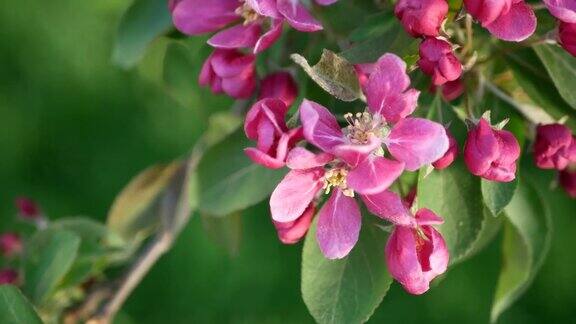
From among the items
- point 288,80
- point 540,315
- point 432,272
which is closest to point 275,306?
point 540,315

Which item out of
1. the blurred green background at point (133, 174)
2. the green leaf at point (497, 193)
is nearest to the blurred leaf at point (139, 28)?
the green leaf at point (497, 193)

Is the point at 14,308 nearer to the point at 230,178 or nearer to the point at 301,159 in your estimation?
the point at 230,178

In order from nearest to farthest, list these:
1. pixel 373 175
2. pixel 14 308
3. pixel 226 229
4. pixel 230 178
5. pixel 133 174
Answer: pixel 373 175 → pixel 14 308 → pixel 230 178 → pixel 226 229 → pixel 133 174

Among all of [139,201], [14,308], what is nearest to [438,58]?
[14,308]

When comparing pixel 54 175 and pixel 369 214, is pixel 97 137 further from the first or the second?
Answer: pixel 369 214

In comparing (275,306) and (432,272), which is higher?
(432,272)

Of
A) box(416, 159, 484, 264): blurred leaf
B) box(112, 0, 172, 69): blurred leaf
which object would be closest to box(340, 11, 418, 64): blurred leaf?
box(416, 159, 484, 264): blurred leaf
